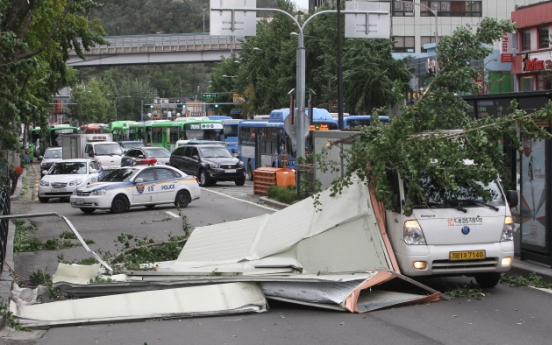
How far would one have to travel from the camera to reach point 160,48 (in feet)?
247

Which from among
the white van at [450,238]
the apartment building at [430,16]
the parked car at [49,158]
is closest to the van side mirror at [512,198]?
the white van at [450,238]

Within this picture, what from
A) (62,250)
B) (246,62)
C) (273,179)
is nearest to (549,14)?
(273,179)

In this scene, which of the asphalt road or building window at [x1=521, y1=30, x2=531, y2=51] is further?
building window at [x1=521, y1=30, x2=531, y2=51]

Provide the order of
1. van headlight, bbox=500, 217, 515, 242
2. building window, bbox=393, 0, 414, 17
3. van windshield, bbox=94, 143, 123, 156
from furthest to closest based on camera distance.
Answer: building window, bbox=393, 0, 414, 17 → van windshield, bbox=94, 143, 123, 156 → van headlight, bbox=500, 217, 515, 242

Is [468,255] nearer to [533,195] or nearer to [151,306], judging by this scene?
[533,195]

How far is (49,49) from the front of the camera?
24.8m

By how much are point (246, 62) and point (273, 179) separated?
110 feet

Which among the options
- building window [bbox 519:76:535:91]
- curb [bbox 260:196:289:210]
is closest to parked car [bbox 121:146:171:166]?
curb [bbox 260:196:289:210]

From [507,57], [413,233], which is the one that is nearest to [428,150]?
[413,233]

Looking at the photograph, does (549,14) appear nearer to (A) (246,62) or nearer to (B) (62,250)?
(A) (246,62)

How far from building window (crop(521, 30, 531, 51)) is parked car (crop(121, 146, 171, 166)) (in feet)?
68.6

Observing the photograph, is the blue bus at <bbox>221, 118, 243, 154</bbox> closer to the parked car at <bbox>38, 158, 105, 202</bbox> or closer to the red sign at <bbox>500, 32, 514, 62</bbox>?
the red sign at <bbox>500, 32, 514, 62</bbox>

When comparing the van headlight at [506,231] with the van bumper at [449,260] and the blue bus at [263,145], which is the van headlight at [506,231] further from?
the blue bus at [263,145]

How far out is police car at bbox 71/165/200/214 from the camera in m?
24.9
